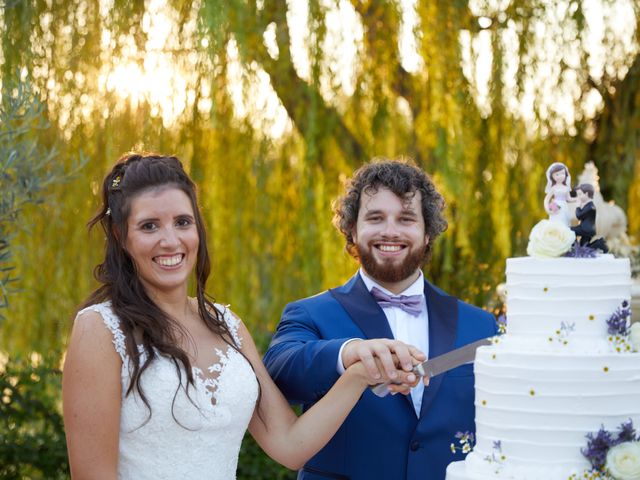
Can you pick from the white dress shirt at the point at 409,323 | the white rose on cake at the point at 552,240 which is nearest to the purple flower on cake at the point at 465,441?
the white dress shirt at the point at 409,323

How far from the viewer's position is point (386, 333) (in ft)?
12.7

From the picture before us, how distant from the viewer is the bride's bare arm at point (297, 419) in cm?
349

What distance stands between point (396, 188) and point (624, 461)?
4.66 feet

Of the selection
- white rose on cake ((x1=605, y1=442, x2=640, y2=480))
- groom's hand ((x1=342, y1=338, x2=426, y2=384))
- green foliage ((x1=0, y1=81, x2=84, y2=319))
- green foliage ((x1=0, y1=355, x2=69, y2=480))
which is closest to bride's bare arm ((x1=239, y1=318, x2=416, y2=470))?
groom's hand ((x1=342, y1=338, x2=426, y2=384))

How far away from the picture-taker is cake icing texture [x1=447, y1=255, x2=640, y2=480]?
3.08m

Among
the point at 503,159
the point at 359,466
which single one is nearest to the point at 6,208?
the point at 359,466

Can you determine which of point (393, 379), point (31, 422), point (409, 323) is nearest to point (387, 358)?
point (393, 379)

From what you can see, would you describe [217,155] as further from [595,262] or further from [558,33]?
[595,262]

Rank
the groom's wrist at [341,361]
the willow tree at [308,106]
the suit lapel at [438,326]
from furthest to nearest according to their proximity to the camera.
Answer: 1. the willow tree at [308,106]
2. the suit lapel at [438,326]
3. the groom's wrist at [341,361]

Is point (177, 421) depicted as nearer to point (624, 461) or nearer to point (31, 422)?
point (624, 461)

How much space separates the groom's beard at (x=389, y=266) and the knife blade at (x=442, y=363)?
602 millimetres

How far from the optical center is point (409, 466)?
3658mm

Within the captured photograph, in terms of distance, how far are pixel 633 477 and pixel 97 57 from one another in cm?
401

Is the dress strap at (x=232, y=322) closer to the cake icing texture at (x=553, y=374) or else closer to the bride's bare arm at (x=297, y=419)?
the bride's bare arm at (x=297, y=419)
